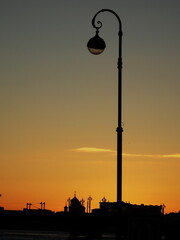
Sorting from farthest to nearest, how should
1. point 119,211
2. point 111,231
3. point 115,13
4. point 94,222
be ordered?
1. point 111,231
2. point 94,222
3. point 115,13
4. point 119,211

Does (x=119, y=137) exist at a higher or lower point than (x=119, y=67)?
lower

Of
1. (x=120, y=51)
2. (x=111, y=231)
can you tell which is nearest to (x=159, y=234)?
(x=120, y=51)

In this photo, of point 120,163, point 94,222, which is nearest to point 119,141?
point 120,163

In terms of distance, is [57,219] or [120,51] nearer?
[120,51]

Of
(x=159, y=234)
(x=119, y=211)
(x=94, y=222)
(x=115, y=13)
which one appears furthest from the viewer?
(x=94, y=222)

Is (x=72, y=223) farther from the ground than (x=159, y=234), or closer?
farther from the ground

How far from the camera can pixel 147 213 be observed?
57.6 feet

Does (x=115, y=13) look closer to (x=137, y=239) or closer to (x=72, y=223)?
(x=137, y=239)

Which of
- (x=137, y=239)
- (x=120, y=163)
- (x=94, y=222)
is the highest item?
(x=94, y=222)

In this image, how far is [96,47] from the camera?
68.2ft

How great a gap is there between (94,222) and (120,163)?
13182cm

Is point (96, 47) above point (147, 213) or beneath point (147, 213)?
above

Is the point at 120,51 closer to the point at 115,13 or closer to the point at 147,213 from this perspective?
the point at 115,13

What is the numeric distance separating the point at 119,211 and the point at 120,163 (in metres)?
1.49
